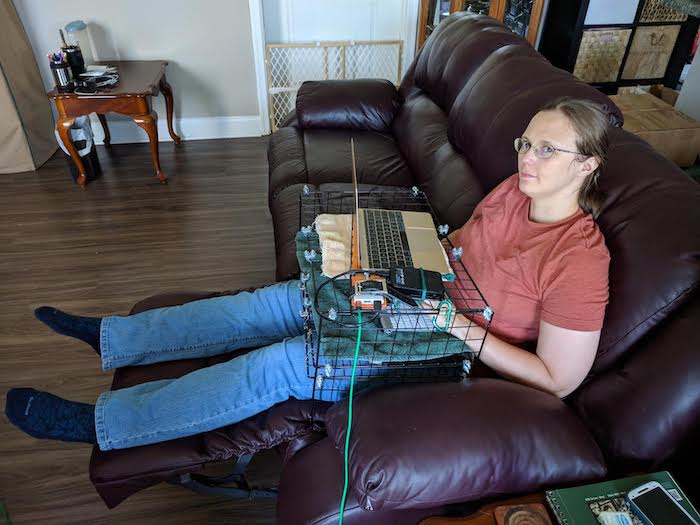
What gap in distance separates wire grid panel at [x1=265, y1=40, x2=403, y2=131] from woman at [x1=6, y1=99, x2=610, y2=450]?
256 cm

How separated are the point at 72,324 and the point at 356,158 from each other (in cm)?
138

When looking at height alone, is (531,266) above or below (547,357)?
above

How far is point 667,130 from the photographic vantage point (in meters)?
1.92

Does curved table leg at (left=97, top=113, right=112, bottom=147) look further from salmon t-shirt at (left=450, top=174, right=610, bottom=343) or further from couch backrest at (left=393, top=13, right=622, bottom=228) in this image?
salmon t-shirt at (left=450, top=174, right=610, bottom=343)

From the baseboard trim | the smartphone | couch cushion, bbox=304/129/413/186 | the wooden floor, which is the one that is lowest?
the wooden floor

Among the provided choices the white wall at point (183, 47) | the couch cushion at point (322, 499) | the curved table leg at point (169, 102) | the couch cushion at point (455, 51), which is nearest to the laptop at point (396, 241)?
the couch cushion at point (322, 499)

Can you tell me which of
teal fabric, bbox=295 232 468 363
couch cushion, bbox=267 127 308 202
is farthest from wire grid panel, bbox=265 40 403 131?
teal fabric, bbox=295 232 468 363

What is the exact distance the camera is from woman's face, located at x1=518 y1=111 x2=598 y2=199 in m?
1.03

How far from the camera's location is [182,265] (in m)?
2.35

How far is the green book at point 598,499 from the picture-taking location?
77 centimetres

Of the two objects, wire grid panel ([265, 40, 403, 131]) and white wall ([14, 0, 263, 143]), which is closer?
white wall ([14, 0, 263, 143])

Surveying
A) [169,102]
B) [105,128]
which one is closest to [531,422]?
[169,102]

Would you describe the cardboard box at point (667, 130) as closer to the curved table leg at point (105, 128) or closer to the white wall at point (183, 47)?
the white wall at point (183, 47)

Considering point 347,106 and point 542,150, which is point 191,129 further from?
point 542,150
